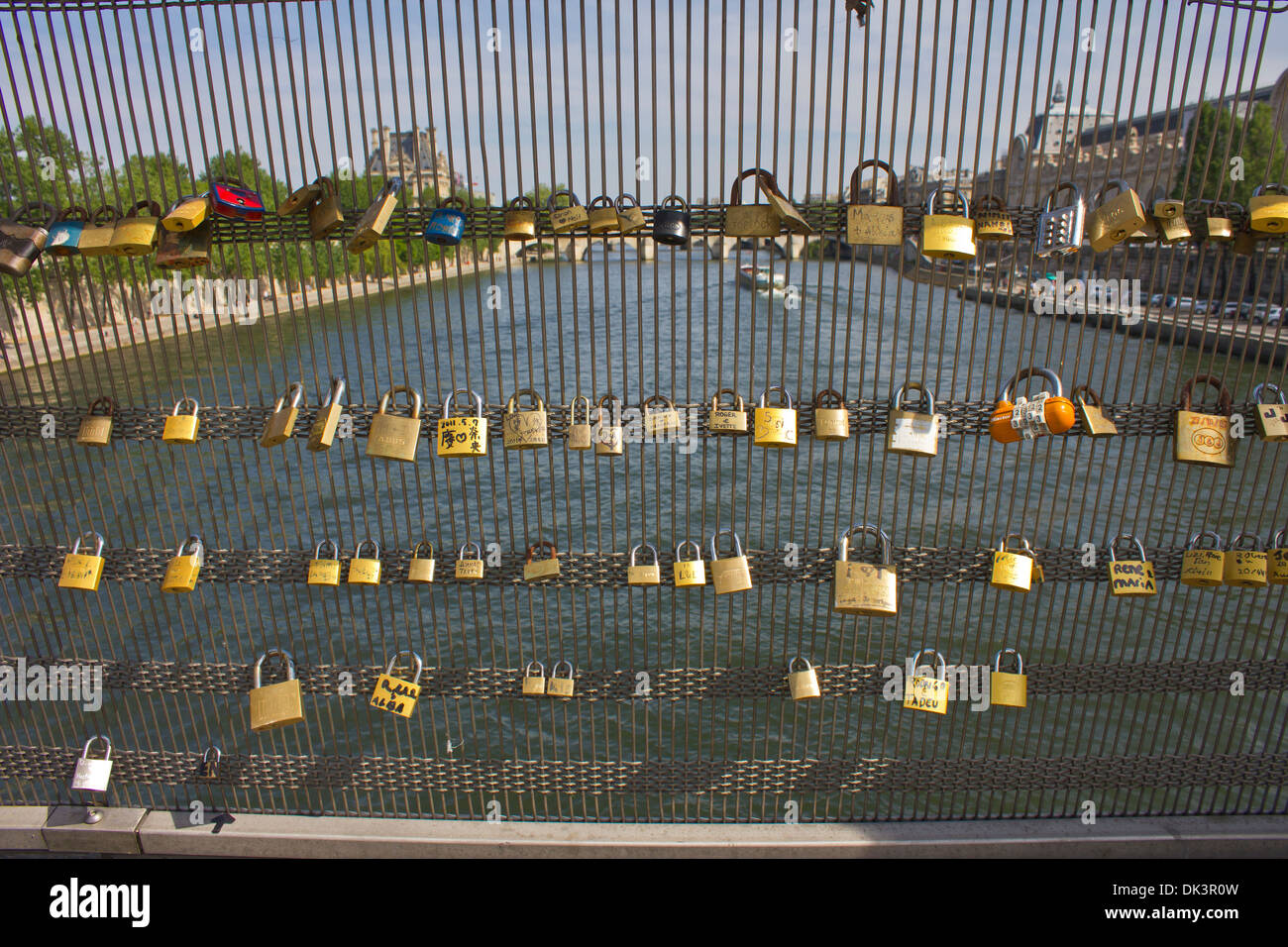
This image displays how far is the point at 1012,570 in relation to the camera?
5.45 m

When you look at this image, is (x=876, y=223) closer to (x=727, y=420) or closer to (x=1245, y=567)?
(x=727, y=420)

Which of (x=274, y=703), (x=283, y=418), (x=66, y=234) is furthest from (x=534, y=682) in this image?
(x=66, y=234)

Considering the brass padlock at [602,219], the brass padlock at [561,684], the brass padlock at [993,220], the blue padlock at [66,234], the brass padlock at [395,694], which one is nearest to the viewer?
the brass padlock at [993,220]

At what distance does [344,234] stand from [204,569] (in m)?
2.49

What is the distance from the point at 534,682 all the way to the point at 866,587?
7.63 feet

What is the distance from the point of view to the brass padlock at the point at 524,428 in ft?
17.4

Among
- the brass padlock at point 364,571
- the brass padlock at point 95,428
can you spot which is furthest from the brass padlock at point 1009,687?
the brass padlock at point 95,428

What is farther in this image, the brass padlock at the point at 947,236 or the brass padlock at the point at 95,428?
the brass padlock at the point at 95,428

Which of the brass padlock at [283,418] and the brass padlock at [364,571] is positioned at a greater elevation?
the brass padlock at [283,418]

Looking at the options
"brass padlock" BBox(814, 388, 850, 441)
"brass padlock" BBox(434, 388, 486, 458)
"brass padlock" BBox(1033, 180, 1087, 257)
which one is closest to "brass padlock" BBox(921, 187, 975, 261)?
"brass padlock" BBox(1033, 180, 1087, 257)

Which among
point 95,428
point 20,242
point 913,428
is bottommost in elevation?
point 95,428

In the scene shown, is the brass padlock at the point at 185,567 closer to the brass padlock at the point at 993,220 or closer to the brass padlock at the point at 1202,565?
the brass padlock at the point at 993,220

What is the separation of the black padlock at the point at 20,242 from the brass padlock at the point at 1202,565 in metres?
7.53

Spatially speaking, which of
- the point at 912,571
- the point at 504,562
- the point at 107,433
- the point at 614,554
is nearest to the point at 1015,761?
the point at 912,571
